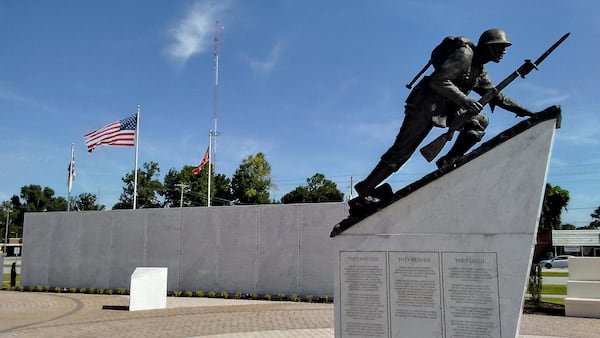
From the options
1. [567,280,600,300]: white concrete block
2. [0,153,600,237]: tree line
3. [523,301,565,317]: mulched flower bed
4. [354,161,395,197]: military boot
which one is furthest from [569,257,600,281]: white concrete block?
[0,153,600,237]: tree line

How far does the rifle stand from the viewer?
230 inches

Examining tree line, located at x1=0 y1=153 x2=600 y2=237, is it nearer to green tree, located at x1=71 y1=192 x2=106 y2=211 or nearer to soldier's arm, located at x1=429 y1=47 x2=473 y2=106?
green tree, located at x1=71 y1=192 x2=106 y2=211

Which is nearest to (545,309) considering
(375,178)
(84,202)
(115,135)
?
(375,178)

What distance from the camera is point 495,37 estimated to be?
5836 millimetres

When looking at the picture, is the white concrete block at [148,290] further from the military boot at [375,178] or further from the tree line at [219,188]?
the tree line at [219,188]

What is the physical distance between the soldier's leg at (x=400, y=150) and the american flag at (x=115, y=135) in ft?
67.0

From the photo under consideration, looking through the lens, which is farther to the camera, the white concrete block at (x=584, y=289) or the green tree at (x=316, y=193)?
the green tree at (x=316, y=193)

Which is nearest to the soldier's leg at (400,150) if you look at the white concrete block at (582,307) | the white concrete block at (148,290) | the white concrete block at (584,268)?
the white concrete block at (582,307)

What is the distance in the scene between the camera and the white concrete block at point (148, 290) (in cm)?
1587

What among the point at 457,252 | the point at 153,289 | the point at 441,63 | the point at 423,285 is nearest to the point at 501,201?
the point at 457,252

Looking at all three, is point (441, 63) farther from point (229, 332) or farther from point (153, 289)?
point (153, 289)

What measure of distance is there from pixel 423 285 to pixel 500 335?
90cm

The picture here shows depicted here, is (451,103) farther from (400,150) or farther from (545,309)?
(545,309)

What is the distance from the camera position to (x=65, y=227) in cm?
2325
